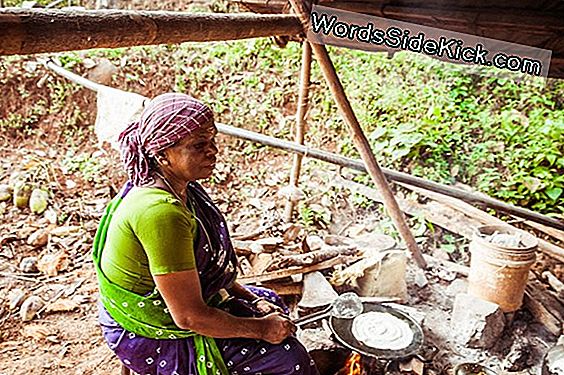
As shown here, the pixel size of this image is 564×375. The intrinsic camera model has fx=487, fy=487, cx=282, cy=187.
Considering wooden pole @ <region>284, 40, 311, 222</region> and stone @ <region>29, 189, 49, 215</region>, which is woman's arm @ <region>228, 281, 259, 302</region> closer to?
wooden pole @ <region>284, 40, 311, 222</region>

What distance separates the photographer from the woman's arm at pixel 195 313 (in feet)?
5.32

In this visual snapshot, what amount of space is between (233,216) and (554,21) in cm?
374

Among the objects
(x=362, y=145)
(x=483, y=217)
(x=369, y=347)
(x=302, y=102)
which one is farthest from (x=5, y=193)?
(x=483, y=217)

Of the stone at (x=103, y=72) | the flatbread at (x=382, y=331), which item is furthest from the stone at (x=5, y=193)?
the flatbread at (x=382, y=331)

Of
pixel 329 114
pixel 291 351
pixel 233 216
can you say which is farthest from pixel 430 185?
pixel 329 114

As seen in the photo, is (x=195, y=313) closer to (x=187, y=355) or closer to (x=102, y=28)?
(x=187, y=355)

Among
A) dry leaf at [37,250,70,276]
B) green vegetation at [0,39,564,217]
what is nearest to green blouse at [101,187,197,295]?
dry leaf at [37,250,70,276]

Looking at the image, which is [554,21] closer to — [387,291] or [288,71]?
[387,291]

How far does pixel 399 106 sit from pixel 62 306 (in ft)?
13.8

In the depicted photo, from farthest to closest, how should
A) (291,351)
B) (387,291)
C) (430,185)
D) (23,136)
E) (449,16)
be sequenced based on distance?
(23,136) < (430,185) < (387,291) < (449,16) < (291,351)

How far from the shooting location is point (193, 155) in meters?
1.71

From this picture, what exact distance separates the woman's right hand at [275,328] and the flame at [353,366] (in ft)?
2.20

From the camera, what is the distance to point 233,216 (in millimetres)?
5371

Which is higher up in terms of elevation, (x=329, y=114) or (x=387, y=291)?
(x=329, y=114)
